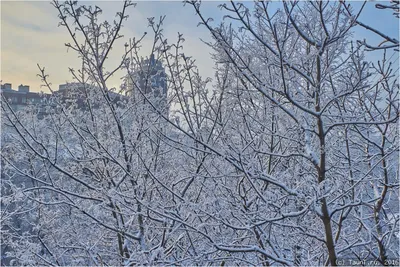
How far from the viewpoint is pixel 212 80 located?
4.19 metres

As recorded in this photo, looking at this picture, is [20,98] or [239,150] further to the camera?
[20,98]

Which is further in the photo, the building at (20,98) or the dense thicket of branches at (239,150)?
the building at (20,98)

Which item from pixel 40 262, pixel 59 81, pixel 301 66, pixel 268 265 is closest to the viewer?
pixel 301 66

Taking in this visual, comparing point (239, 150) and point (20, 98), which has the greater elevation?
point (20, 98)

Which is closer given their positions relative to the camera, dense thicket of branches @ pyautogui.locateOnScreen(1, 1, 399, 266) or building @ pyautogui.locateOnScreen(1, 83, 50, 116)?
dense thicket of branches @ pyautogui.locateOnScreen(1, 1, 399, 266)

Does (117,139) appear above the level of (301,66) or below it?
below

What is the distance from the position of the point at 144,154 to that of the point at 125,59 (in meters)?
1.09

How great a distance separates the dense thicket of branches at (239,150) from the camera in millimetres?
2625

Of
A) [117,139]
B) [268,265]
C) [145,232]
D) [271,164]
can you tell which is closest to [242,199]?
[268,265]

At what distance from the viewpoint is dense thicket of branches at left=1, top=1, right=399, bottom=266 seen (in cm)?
262

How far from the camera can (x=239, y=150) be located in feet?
9.92

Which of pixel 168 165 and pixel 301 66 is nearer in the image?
pixel 301 66

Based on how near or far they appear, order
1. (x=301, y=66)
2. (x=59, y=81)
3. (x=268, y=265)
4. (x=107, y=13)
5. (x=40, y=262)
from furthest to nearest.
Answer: (x=59, y=81) → (x=40, y=262) → (x=107, y=13) → (x=268, y=265) → (x=301, y=66)

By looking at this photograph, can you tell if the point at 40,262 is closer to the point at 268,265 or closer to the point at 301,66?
the point at 268,265
